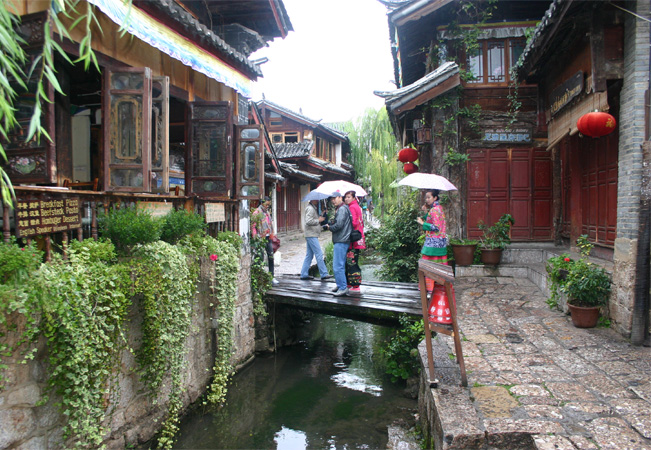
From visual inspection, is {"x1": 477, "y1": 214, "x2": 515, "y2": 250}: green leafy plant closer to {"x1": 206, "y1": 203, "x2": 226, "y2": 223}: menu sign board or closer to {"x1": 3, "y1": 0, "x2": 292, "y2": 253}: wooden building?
{"x1": 3, "y1": 0, "x2": 292, "y2": 253}: wooden building

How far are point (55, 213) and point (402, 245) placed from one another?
821 cm

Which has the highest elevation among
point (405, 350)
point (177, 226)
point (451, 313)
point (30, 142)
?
point (30, 142)

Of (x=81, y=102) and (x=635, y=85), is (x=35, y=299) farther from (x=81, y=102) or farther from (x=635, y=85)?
(x=635, y=85)

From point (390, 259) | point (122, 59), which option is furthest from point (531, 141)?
point (122, 59)

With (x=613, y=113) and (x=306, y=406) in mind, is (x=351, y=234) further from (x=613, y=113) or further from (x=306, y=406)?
A: (x=613, y=113)

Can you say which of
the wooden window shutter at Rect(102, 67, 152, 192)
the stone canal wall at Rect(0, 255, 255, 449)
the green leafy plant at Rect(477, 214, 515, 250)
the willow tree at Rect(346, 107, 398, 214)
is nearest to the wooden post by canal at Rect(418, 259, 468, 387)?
the stone canal wall at Rect(0, 255, 255, 449)

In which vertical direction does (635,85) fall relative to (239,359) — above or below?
above

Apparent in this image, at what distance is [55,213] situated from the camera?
3773 millimetres

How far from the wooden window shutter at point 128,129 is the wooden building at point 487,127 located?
6.11 metres

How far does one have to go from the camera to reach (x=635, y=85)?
533 cm

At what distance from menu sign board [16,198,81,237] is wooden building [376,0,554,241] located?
23.7ft

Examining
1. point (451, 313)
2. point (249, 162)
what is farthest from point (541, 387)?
point (249, 162)

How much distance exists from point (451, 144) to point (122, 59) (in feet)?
22.5

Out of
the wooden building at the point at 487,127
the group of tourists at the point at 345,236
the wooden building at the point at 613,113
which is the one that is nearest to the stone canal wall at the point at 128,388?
the group of tourists at the point at 345,236
